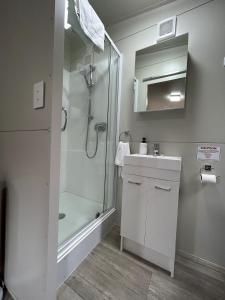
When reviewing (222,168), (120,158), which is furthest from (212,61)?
(120,158)

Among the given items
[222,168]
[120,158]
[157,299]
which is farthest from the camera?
[120,158]

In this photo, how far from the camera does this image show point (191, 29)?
1.34m

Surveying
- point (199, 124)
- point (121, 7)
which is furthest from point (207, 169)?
point (121, 7)

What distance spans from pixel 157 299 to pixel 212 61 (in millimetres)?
1849

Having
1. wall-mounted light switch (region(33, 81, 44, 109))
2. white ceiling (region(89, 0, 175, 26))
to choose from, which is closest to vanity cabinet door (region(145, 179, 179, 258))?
wall-mounted light switch (region(33, 81, 44, 109))

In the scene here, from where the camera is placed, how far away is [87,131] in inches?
73.0

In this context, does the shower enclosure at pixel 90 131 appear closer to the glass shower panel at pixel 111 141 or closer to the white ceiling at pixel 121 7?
the glass shower panel at pixel 111 141

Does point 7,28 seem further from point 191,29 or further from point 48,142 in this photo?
point 191,29

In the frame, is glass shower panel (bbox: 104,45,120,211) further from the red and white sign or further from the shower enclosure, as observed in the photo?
the red and white sign

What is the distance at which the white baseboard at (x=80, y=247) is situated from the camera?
106cm

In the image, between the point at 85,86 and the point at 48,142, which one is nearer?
the point at 48,142

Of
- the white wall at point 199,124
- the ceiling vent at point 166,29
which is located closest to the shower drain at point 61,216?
the white wall at point 199,124

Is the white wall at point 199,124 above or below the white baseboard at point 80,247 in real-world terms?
above

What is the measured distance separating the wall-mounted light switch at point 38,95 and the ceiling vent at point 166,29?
134 centimetres
